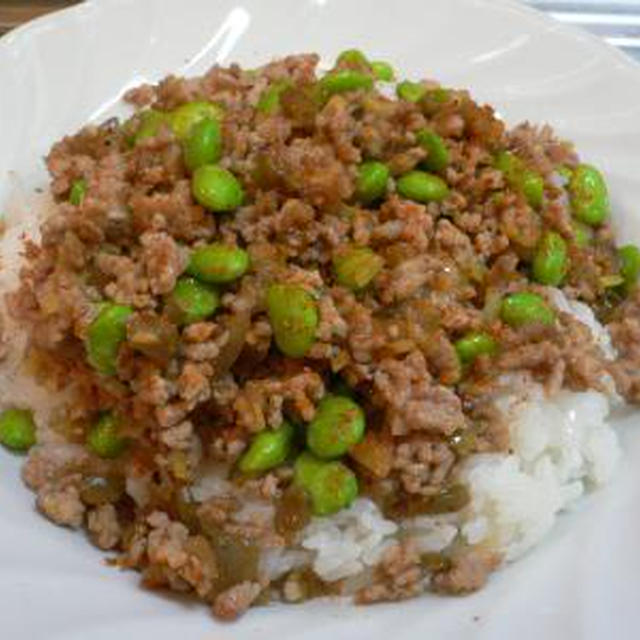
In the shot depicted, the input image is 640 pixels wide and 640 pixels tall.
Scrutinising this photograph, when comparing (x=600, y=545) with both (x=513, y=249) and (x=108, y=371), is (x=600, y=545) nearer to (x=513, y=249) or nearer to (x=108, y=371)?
(x=513, y=249)

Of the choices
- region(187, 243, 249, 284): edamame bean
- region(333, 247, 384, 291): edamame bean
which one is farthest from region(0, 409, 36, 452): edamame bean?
region(333, 247, 384, 291): edamame bean

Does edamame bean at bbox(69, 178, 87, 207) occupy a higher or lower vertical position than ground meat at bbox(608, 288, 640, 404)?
higher

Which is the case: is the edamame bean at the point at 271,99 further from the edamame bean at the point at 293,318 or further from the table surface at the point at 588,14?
the table surface at the point at 588,14

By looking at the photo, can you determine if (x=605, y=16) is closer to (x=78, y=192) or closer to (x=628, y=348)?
(x=628, y=348)

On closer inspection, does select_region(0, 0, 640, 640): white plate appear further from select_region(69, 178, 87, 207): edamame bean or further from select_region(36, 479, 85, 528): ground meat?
select_region(69, 178, 87, 207): edamame bean

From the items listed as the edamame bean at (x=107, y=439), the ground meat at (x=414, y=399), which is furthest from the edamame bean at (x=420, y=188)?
the edamame bean at (x=107, y=439)
